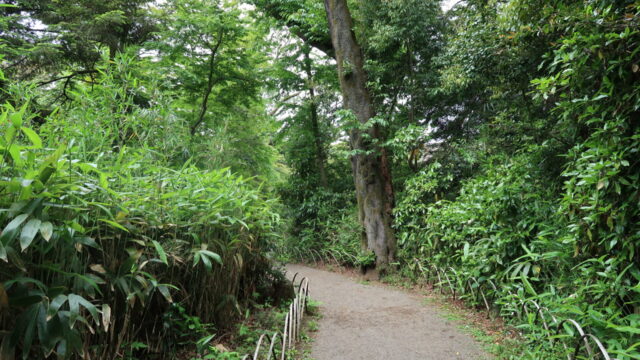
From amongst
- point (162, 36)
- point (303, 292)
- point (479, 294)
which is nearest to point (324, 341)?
point (303, 292)

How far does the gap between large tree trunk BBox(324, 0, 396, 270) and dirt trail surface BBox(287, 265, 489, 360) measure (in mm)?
1723

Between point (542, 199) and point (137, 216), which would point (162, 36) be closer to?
point (137, 216)

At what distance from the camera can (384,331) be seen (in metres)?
4.23

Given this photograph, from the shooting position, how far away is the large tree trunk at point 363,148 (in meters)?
7.77

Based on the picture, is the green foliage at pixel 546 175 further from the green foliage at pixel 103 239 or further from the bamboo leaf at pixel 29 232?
the bamboo leaf at pixel 29 232

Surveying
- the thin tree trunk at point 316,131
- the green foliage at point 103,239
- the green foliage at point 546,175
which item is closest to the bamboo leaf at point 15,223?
the green foliage at point 103,239

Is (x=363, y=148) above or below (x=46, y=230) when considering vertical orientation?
above

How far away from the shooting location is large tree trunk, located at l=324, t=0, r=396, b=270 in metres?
7.77

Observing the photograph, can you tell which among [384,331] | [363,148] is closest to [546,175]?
[384,331]

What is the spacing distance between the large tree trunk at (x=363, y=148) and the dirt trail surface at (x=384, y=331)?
5.65ft

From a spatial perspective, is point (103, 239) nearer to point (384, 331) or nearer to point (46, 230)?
point (46, 230)

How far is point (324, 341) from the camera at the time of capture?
3.93 m

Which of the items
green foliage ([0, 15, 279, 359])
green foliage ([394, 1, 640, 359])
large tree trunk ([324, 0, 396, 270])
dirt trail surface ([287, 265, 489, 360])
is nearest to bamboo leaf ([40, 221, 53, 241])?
green foliage ([0, 15, 279, 359])

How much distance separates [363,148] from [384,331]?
4387 millimetres
